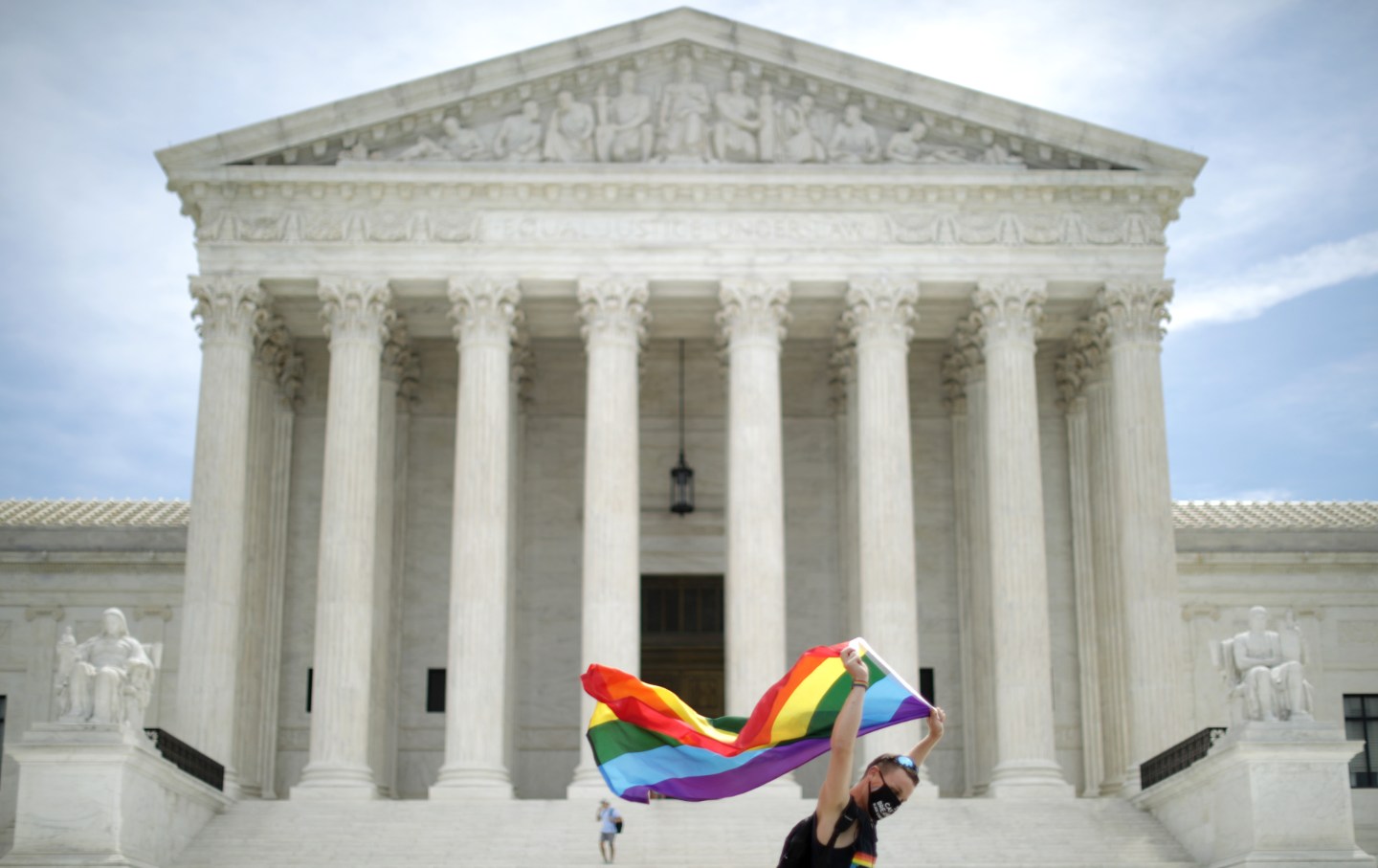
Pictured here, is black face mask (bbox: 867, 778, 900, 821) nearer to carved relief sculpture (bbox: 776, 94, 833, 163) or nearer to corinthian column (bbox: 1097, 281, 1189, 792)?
corinthian column (bbox: 1097, 281, 1189, 792)

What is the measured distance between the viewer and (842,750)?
27.9ft

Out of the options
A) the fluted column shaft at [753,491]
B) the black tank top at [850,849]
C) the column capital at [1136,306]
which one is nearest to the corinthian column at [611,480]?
the fluted column shaft at [753,491]

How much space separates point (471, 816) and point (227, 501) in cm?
872

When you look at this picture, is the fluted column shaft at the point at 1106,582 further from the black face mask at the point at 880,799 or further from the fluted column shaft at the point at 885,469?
the black face mask at the point at 880,799

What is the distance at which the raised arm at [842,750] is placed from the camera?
8391mm

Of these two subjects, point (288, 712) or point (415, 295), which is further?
point (288, 712)

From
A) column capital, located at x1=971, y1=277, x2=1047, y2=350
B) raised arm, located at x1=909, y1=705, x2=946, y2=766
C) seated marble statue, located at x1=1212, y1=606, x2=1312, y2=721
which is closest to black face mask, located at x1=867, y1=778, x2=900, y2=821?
raised arm, located at x1=909, y1=705, x2=946, y2=766

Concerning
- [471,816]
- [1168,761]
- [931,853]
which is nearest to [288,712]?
[471,816]

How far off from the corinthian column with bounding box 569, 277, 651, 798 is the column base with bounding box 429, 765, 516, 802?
1466 millimetres

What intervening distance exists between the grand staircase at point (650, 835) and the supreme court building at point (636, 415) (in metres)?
1.66

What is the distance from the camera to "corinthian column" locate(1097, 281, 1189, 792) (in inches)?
1427

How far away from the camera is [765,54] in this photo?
3881 centimetres

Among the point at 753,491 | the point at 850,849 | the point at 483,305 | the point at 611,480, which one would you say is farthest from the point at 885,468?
the point at 850,849

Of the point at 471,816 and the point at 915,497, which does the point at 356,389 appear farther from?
the point at 915,497
